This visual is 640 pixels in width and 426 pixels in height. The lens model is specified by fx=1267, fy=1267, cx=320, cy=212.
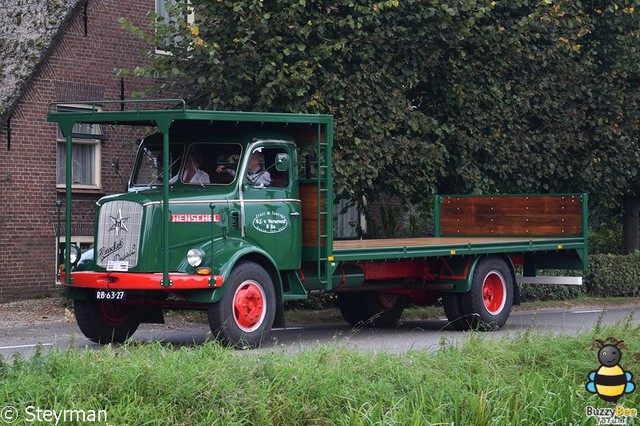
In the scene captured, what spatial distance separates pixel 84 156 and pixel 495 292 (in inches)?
331

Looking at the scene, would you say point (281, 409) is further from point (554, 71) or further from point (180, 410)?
point (554, 71)

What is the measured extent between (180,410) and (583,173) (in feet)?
54.4

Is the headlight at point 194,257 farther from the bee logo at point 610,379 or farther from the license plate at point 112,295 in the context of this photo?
the bee logo at point 610,379

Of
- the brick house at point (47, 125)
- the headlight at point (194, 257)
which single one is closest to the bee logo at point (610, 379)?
the headlight at point (194, 257)

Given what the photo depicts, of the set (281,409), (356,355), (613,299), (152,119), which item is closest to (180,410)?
(281,409)

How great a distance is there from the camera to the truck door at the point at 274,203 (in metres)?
14.9

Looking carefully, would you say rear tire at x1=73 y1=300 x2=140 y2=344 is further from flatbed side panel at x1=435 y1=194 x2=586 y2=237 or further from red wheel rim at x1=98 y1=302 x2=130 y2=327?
flatbed side panel at x1=435 y1=194 x2=586 y2=237

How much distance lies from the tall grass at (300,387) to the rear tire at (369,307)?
7.38 meters

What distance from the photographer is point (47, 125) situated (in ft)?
71.5

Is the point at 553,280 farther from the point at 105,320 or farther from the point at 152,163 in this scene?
the point at 105,320

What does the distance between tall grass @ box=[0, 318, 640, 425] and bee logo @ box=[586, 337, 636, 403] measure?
8.0 inches

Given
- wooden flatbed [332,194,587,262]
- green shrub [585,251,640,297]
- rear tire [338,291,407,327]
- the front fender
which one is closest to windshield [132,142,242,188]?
the front fender

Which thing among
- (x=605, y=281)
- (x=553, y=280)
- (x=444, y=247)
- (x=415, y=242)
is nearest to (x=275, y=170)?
(x=444, y=247)

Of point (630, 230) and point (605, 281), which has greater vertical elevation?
point (630, 230)
